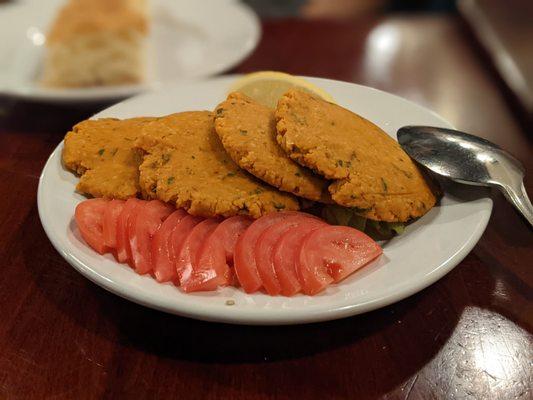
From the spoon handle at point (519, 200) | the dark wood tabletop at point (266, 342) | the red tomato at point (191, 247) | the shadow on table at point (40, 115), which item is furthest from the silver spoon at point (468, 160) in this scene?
the shadow on table at point (40, 115)

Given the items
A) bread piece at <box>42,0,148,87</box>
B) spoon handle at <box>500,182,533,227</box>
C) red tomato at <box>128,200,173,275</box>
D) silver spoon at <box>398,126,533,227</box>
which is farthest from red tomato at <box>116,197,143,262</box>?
bread piece at <box>42,0,148,87</box>

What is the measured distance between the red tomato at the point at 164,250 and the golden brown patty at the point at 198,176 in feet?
0.18

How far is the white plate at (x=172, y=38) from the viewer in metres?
3.39

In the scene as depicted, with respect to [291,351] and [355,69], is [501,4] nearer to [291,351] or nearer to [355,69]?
[355,69]

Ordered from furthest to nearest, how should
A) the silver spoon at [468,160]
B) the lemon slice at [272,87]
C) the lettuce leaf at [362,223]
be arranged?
1. the lemon slice at [272,87]
2. the silver spoon at [468,160]
3. the lettuce leaf at [362,223]

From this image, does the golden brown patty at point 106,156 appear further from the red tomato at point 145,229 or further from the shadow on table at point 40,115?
the shadow on table at point 40,115

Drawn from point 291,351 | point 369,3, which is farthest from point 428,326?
point 369,3

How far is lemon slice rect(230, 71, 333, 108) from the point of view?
86.4 inches

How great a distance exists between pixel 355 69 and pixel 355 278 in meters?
2.31

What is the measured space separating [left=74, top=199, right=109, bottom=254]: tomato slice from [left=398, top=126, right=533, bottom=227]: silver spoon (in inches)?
42.4

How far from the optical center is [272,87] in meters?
2.21

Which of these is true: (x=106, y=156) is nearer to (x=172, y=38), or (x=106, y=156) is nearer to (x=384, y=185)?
(x=384, y=185)

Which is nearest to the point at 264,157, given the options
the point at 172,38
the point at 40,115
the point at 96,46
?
the point at 40,115

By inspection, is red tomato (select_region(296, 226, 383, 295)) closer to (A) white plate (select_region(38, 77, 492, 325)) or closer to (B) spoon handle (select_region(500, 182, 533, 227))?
(A) white plate (select_region(38, 77, 492, 325))
